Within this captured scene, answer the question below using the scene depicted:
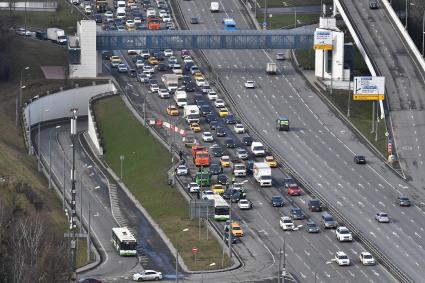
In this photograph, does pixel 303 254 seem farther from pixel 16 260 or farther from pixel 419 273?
pixel 16 260

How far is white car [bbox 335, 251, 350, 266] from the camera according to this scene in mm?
189500

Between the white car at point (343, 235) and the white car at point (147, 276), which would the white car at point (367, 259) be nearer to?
the white car at point (343, 235)

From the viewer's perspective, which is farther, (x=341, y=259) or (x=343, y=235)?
→ (x=343, y=235)

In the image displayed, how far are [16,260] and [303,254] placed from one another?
35960 millimetres

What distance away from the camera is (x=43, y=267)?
169375 mm

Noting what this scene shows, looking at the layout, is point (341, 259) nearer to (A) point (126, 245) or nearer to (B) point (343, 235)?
(B) point (343, 235)

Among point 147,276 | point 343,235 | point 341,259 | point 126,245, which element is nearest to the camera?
point 147,276

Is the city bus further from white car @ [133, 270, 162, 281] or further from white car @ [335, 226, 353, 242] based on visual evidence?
white car @ [335, 226, 353, 242]

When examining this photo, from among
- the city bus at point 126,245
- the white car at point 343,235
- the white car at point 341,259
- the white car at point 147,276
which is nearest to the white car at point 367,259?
the white car at point 341,259

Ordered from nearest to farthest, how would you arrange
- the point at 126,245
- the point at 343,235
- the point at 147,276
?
the point at 147,276 < the point at 126,245 < the point at 343,235

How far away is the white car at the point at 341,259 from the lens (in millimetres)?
189500

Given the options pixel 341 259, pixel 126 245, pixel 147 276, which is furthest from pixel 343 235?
pixel 147 276

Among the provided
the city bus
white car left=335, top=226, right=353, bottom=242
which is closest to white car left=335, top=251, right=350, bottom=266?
white car left=335, top=226, right=353, bottom=242

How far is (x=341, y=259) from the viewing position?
189625 millimetres
